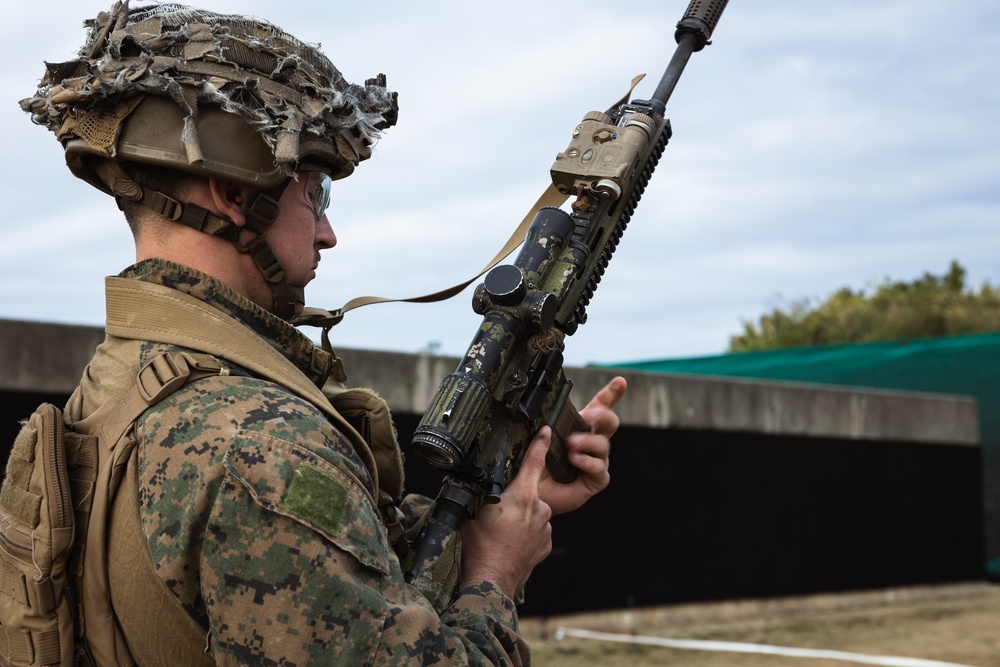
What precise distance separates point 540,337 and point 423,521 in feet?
1.64

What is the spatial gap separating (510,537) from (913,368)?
10806 mm

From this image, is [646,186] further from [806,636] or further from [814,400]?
[814,400]

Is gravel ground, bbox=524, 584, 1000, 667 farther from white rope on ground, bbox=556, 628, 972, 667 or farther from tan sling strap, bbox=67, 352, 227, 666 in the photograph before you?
tan sling strap, bbox=67, 352, 227, 666

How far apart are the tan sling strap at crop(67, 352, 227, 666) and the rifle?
1.73 ft

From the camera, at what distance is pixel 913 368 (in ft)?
39.3

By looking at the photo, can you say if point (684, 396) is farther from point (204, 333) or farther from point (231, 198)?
point (204, 333)

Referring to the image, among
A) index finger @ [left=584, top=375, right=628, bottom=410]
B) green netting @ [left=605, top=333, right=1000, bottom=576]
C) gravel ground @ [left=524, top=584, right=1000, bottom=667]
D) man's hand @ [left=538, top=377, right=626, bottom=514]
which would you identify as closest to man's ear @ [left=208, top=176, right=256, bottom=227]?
man's hand @ [left=538, top=377, right=626, bottom=514]

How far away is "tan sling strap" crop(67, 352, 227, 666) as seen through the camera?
67.2 inches

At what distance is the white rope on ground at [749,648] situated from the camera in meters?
7.61

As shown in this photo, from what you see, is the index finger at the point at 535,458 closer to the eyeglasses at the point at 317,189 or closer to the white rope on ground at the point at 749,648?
the eyeglasses at the point at 317,189

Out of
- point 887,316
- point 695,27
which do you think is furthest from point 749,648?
point 887,316

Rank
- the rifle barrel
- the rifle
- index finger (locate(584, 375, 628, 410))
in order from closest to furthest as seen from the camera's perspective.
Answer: the rifle
index finger (locate(584, 375, 628, 410))
the rifle barrel

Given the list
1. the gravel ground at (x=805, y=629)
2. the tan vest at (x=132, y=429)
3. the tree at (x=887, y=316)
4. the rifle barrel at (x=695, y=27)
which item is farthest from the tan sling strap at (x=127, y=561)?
the tree at (x=887, y=316)

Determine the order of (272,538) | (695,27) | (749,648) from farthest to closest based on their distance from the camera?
(749,648) < (695,27) < (272,538)
